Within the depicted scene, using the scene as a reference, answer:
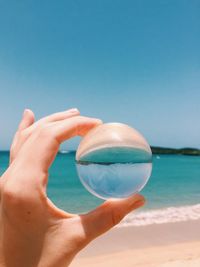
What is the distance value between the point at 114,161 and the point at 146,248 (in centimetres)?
575

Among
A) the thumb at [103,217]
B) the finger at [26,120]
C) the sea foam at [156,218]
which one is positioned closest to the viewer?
the thumb at [103,217]

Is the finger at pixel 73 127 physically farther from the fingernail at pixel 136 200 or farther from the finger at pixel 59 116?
the fingernail at pixel 136 200

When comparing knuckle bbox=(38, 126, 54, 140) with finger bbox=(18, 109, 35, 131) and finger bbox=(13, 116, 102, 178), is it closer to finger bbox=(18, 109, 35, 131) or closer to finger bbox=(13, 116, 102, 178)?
finger bbox=(13, 116, 102, 178)

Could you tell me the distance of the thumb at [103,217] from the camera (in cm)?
179

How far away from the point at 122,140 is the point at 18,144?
706 mm

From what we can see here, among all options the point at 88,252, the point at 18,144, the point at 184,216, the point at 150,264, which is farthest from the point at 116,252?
the point at 18,144

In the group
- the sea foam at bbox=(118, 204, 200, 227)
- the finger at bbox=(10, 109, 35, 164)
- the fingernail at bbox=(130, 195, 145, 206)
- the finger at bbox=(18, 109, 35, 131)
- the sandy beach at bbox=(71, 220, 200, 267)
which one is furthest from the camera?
the sea foam at bbox=(118, 204, 200, 227)

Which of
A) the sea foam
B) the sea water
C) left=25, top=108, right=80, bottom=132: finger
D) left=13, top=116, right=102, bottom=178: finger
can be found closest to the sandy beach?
the sea foam

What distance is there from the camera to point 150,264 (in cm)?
614

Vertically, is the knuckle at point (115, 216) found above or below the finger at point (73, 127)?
below

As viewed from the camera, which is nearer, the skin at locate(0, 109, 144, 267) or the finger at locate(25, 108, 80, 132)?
the skin at locate(0, 109, 144, 267)

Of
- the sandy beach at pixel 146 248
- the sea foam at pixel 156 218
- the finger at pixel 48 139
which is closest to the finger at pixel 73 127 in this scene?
the finger at pixel 48 139

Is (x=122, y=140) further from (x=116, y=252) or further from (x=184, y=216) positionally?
(x=184, y=216)

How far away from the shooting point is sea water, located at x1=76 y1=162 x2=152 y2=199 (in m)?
1.96
